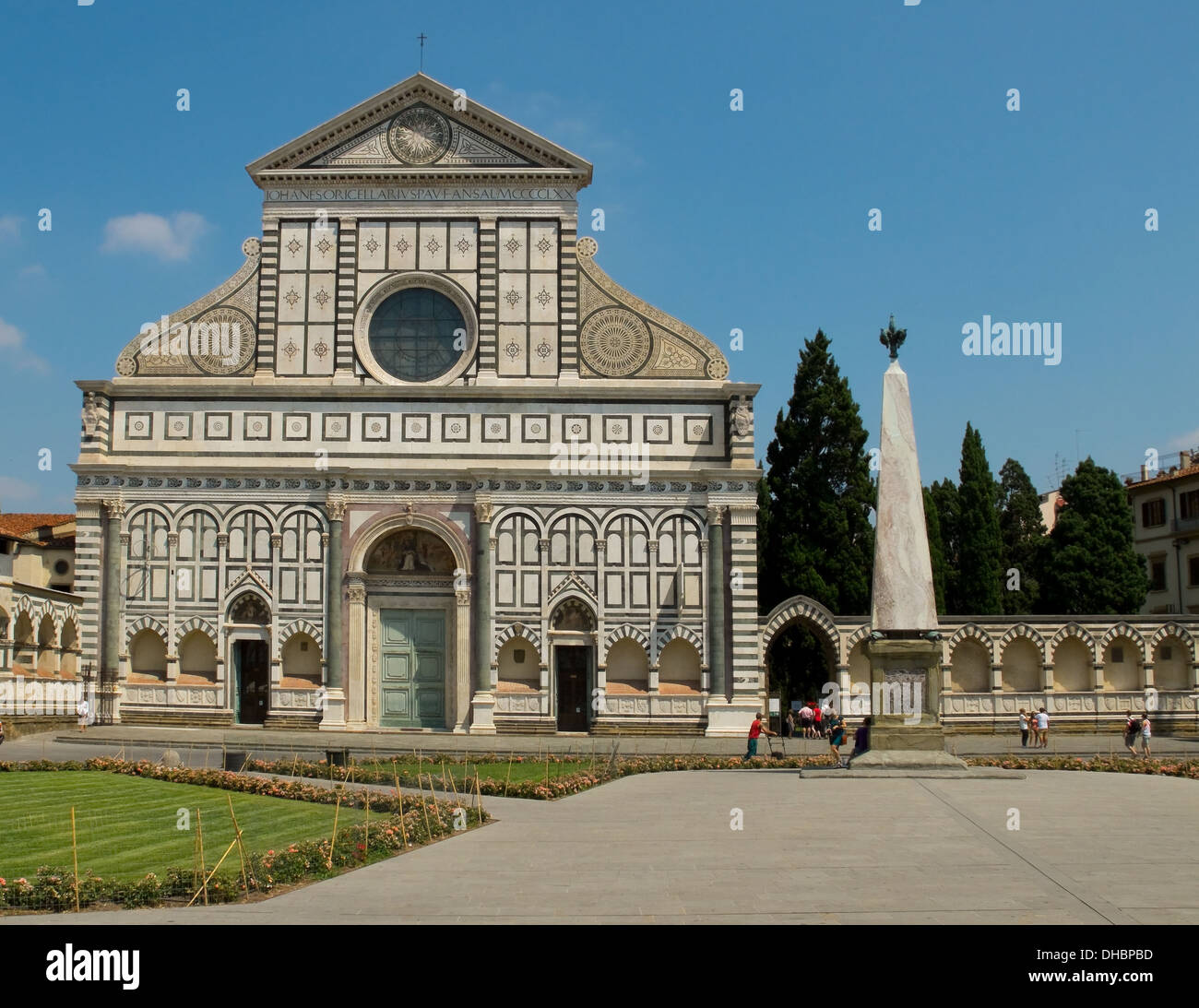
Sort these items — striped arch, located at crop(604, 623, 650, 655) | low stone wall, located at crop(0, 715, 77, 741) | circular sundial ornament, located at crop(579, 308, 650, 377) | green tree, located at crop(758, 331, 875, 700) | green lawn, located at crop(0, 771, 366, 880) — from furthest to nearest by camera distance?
green tree, located at crop(758, 331, 875, 700) < circular sundial ornament, located at crop(579, 308, 650, 377) < striped arch, located at crop(604, 623, 650, 655) < low stone wall, located at crop(0, 715, 77, 741) < green lawn, located at crop(0, 771, 366, 880)

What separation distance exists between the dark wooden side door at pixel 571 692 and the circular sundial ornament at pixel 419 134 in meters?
17.6

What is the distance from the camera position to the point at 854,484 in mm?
53125

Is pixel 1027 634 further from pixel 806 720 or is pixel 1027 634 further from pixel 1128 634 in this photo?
pixel 806 720

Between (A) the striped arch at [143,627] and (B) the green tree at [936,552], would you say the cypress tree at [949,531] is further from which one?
(A) the striped arch at [143,627]

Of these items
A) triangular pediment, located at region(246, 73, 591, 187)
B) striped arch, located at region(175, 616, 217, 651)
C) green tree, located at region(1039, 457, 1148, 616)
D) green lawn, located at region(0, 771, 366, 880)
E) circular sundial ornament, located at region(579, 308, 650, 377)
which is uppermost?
triangular pediment, located at region(246, 73, 591, 187)

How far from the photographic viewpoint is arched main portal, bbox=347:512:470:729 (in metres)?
41.6

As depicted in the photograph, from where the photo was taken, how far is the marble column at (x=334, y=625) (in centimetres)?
4088

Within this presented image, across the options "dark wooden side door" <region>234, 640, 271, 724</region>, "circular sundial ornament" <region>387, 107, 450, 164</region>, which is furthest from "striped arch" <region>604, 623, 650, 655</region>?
"circular sundial ornament" <region>387, 107, 450, 164</region>

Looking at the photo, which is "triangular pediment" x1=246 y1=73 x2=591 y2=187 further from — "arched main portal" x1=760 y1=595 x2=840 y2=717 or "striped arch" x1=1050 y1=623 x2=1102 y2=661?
"striped arch" x1=1050 y1=623 x2=1102 y2=661

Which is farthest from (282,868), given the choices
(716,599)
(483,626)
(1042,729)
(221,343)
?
(221,343)

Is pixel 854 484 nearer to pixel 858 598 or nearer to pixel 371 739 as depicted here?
pixel 858 598

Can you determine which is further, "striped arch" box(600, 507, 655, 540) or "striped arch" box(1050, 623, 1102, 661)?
"striped arch" box(1050, 623, 1102, 661)

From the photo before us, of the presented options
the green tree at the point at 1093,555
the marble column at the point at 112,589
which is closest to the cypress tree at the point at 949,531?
the green tree at the point at 1093,555

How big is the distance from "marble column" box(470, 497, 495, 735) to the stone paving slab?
17.5 m
